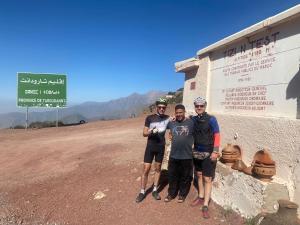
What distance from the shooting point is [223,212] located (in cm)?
555

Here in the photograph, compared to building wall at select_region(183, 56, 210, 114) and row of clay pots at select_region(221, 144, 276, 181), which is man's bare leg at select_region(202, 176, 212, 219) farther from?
building wall at select_region(183, 56, 210, 114)

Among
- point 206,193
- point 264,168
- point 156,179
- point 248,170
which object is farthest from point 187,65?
point 264,168

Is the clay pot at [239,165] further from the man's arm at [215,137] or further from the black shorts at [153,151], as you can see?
the black shorts at [153,151]

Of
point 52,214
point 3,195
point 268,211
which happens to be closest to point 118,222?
point 52,214

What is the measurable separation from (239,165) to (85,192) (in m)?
3.10

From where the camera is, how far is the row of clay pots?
503 cm

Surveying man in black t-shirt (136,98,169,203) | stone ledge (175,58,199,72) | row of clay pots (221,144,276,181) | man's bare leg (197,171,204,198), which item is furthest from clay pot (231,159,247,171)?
stone ledge (175,58,199,72)

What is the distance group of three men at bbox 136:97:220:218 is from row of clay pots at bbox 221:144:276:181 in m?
0.44

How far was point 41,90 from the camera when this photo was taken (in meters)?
21.0

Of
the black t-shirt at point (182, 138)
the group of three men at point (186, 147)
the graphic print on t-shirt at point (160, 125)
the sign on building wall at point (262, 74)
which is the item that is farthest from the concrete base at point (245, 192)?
the graphic print on t-shirt at point (160, 125)

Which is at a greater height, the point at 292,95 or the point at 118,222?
the point at 292,95

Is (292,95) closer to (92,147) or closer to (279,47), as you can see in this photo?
(279,47)

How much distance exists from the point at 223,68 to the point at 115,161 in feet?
12.0

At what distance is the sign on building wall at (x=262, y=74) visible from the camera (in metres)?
5.17
